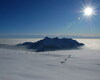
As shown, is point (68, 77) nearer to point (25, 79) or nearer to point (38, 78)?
point (38, 78)

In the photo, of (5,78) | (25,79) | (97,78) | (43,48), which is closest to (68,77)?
(97,78)

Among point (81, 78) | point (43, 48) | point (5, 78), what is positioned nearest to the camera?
point (5, 78)

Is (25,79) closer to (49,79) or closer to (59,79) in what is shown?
(49,79)

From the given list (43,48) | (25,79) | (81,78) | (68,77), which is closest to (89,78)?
(81,78)

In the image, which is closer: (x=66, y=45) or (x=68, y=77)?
(x=68, y=77)

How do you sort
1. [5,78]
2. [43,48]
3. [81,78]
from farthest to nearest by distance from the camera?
1. [43,48]
2. [81,78]
3. [5,78]

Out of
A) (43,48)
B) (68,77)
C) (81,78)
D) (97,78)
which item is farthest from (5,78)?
(43,48)

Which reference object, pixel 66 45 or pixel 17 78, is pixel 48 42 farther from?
pixel 17 78

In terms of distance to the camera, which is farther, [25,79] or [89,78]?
[89,78]
